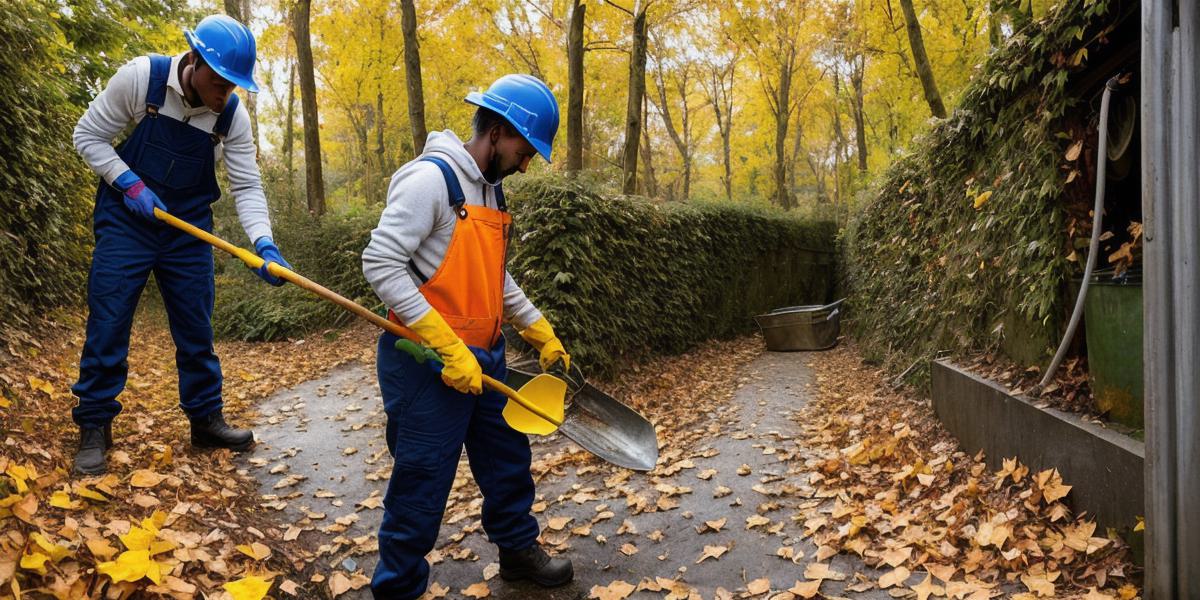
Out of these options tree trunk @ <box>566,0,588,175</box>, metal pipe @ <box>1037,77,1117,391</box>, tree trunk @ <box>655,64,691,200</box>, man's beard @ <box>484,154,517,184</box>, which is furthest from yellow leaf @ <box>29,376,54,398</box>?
tree trunk @ <box>655,64,691,200</box>

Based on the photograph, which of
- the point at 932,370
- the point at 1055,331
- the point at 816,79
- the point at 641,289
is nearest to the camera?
the point at 1055,331

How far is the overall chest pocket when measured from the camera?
339 centimetres

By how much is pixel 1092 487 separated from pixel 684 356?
6778 mm

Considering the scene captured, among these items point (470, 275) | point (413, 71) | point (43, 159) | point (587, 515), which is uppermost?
point (413, 71)

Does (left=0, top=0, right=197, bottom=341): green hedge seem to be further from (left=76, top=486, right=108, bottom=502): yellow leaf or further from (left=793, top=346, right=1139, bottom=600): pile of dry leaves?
(left=793, top=346, right=1139, bottom=600): pile of dry leaves

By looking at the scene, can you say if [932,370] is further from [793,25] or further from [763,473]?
[793,25]

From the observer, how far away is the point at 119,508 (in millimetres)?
2912

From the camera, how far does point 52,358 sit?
520 cm

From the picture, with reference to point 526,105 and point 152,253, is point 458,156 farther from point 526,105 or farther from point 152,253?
point 152,253

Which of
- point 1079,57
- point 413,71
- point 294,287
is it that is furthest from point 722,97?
point 1079,57

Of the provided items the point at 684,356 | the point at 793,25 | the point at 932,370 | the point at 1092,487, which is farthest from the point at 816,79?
the point at 1092,487

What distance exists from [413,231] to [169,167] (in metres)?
1.81

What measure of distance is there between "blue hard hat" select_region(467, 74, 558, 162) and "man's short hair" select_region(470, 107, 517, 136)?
0.15ft

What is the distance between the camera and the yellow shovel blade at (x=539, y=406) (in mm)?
2898
